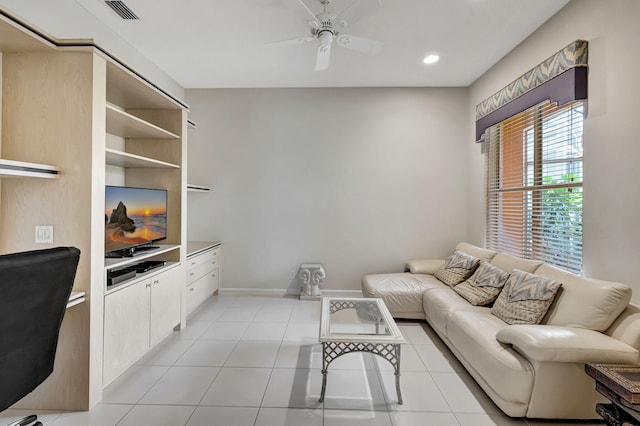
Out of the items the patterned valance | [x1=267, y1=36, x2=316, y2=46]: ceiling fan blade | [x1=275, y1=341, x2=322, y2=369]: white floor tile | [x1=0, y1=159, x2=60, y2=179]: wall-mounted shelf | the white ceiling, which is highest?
the white ceiling

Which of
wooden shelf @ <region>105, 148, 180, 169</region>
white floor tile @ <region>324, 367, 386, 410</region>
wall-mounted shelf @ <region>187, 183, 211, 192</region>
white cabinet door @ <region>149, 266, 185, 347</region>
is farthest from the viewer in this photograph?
wall-mounted shelf @ <region>187, 183, 211, 192</region>

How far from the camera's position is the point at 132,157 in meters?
2.49

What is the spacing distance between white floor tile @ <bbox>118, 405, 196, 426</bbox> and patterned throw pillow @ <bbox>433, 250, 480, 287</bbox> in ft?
9.28

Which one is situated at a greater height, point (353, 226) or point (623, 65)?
point (623, 65)

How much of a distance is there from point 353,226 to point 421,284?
1265 millimetres

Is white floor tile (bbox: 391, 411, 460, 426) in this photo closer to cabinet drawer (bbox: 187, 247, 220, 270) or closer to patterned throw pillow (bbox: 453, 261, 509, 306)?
patterned throw pillow (bbox: 453, 261, 509, 306)

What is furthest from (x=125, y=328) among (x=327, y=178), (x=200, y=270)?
(x=327, y=178)

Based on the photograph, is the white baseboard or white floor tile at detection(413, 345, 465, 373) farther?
the white baseboard

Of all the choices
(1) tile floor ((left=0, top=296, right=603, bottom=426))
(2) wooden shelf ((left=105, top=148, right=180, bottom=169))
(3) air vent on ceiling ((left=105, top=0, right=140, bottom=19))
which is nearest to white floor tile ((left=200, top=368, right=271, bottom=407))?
(1) tile floor ((left=0, top=296, right=603, bottom=426))

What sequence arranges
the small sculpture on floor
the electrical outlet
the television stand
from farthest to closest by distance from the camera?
1. the small sculpture on floor
2. the television stand
3. the electrical outlet

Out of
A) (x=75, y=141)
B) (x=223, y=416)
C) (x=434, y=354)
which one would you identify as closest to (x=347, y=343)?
(x=223, y=416)

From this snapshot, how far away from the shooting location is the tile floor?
1.92 meters

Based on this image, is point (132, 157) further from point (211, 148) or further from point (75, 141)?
point (211, 148)

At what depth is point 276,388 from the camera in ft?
7.30
